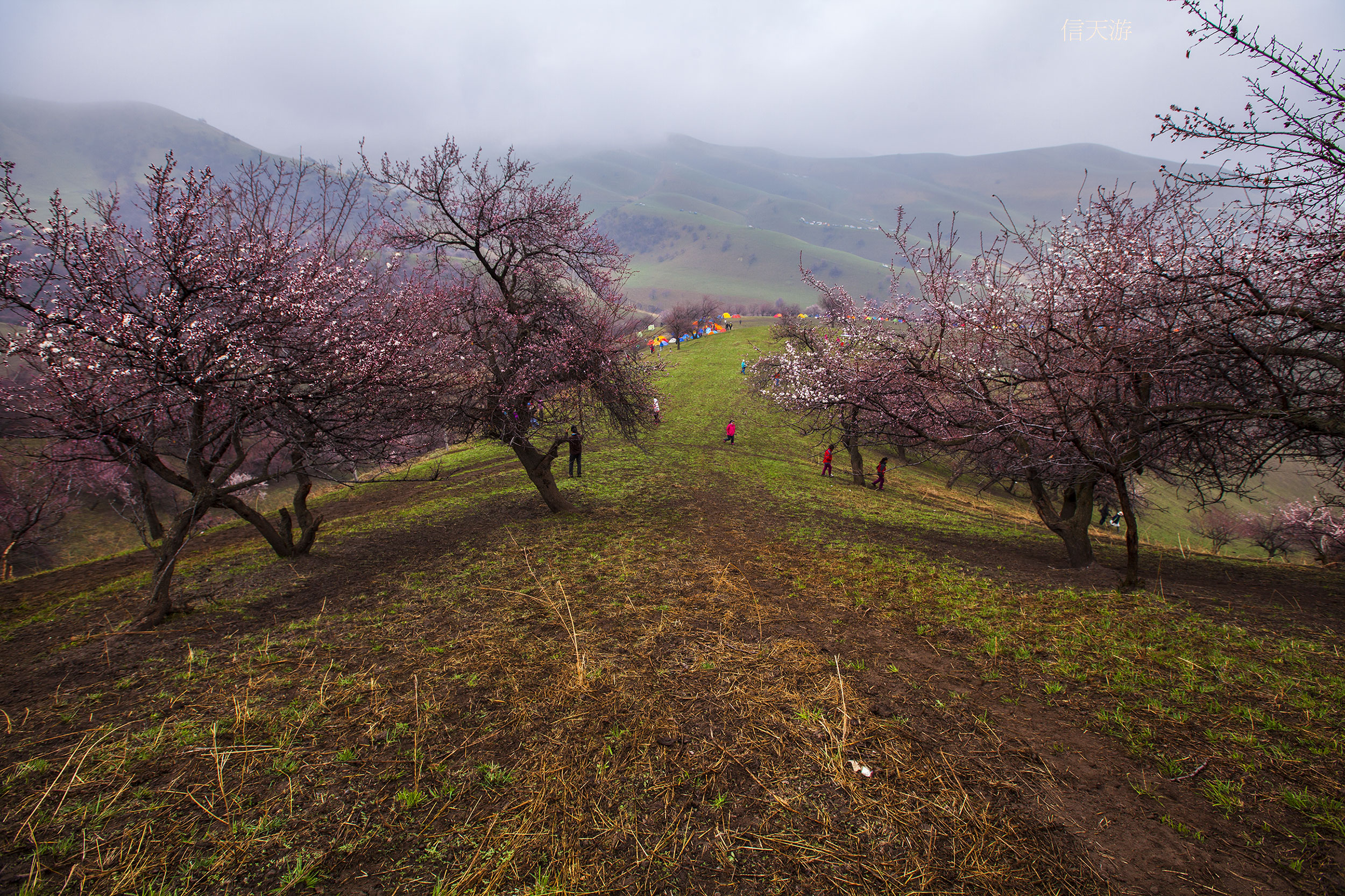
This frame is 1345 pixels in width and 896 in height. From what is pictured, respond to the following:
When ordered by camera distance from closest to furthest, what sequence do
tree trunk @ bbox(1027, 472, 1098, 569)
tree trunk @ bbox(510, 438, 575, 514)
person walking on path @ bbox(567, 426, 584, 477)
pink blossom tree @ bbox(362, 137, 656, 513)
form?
tree trunk @ bbox(1027, 472, 1098, 569), pink blossom tree @ bbox(362, 137, 656, 513), tree trunk @ bbox(510, 438, 575, 514), person walking on path @ bbox(567, 426, 584, 477)

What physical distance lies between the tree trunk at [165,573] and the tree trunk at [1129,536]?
44.7 feet

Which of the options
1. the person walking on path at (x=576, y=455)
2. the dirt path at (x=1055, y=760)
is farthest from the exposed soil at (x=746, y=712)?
the person walking on path at (x=576, y=455)

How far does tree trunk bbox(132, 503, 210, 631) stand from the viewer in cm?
768

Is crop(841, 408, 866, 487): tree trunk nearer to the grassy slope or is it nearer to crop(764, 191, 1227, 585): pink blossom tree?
crop(764, 191, 1227, 585): pink blossom tree

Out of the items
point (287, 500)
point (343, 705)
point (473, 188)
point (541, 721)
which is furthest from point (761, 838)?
point (287, 500)

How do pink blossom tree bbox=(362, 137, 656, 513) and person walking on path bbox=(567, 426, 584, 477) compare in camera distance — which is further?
person walking on path bbox=(567, 426, 584, 477)

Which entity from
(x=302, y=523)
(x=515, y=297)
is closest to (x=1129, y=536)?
(x=515, y=297)

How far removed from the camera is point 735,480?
2222cm

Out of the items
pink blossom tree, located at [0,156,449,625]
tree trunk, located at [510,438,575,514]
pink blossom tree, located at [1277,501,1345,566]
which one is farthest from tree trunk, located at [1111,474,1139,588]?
pink blossom tree, located at [1277,501,1345,566]

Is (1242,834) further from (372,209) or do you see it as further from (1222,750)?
(372,209)

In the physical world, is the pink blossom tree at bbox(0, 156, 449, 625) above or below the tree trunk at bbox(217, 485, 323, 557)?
above

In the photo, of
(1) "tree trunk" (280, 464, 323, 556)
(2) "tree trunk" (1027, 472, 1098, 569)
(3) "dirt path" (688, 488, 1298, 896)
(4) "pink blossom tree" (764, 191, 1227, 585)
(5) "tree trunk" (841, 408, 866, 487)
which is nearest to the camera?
(3) "dirt path" (688, 488, 1298, 896)

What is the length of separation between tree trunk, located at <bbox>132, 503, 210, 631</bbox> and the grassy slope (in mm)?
284

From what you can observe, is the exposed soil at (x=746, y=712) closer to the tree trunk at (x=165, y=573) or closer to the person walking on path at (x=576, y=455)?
the tree trunk at (x=165, y=573)
